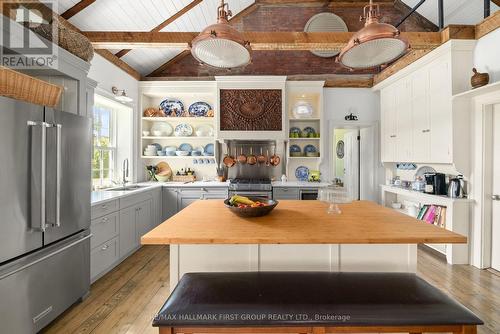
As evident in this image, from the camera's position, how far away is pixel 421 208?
3.55 m

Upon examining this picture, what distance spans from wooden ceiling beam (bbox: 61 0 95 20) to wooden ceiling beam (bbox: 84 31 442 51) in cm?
21

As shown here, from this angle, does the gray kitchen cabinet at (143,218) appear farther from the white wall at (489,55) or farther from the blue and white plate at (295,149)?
the white wall at (489,55)

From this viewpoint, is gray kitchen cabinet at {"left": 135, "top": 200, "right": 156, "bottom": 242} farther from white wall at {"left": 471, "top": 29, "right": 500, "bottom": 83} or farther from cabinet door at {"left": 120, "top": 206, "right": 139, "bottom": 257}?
white wall at {"left": 471, "top": 29, "right": 500, "bottom": 83}

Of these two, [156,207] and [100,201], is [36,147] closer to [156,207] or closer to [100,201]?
[100,201]

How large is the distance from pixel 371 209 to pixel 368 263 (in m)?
0.48

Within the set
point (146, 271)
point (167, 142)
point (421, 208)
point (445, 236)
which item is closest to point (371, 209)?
point (445, 236)

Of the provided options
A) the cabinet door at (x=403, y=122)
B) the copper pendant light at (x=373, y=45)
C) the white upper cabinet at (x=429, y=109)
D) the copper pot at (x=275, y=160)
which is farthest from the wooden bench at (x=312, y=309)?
the copper pot at (x=275, y=160)

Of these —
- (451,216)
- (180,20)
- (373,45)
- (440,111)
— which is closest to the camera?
(373,45)

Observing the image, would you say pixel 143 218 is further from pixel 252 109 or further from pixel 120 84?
pixel 252 109

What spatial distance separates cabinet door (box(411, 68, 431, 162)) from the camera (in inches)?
131

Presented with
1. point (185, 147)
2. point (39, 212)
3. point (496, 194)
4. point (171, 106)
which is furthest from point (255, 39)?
point (496, 194)

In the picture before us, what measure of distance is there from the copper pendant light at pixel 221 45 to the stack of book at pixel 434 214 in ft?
10.3

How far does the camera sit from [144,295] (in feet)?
7.72

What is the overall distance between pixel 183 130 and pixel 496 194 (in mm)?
4482
